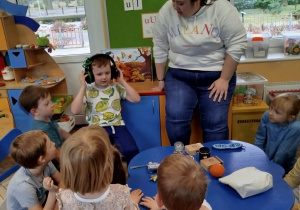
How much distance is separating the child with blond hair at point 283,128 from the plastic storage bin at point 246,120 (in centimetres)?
27

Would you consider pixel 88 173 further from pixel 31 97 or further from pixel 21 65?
pixel 21 65

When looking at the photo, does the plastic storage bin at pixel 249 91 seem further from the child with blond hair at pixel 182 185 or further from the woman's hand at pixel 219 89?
the child with blond hair at pixel 182 185

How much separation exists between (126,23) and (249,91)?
112 cm

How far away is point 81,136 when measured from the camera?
37.4 inches

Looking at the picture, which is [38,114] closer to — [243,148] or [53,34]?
[243,148]

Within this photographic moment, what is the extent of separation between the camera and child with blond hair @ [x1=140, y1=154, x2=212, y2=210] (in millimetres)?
860

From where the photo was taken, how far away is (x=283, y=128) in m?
1.76

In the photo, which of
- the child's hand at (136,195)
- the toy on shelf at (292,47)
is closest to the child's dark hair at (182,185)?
the child's hand at (136,195)

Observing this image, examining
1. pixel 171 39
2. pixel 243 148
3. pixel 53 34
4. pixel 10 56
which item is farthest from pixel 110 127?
pixel 53 34

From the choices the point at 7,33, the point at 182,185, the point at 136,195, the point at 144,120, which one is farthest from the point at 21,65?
the point at 182,185

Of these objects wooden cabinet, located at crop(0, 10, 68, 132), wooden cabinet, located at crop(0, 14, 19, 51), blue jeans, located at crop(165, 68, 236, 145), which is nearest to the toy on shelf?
blue jeans, located at crop(165, 68, 236, 145)

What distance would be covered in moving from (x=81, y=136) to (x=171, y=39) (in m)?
1.06

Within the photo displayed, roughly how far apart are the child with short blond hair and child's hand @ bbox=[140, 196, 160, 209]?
14.0 inches

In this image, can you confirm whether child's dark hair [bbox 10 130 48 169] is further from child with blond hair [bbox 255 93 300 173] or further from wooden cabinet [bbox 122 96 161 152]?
child with blond hair [bbox 255 93 300 173]
